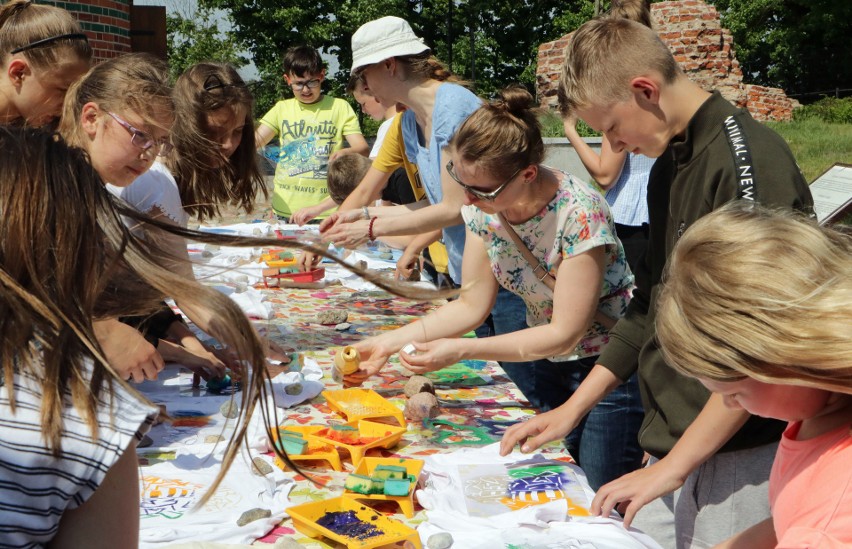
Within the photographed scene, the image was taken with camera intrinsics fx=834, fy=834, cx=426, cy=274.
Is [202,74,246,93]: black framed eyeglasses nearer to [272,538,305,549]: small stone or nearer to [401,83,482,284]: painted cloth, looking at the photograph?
[401,83,482,284]: painted cloth

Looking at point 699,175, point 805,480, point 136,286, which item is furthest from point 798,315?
point 136,286

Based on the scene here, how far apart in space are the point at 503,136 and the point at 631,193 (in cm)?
155

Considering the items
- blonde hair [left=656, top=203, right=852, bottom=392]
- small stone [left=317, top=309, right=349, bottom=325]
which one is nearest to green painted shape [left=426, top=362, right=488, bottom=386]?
small stone [left=317, top=309, right=349, bottom=325]

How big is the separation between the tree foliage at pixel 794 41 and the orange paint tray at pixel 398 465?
901 inches

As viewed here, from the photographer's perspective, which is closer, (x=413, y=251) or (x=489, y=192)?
(x=489, y=192)

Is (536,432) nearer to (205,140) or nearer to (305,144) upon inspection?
(205,140)

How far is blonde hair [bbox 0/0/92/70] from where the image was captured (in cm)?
256

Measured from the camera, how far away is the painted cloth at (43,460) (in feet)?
2.66

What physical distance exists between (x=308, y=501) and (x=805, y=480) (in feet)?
3.18

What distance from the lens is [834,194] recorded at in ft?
12.2

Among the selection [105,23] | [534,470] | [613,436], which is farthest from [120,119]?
[105,23]

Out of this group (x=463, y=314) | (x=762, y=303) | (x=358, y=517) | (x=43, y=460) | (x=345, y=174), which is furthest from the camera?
(x=345, y=174)

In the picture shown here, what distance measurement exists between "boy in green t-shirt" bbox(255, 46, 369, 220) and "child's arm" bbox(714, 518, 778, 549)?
13.4 ft

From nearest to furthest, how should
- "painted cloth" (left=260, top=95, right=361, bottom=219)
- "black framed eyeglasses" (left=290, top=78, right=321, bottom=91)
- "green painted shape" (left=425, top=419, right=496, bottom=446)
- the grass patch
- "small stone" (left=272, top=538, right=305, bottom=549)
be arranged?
"small stone" (left=272, top=538, right=305, bottom=549)
"green painted shape" (left=425, top=419, right=496, bottom=446)
"painted cloth" (left=260, top=95, right=361, bottom=219)
"black framed eyeglasses" (left=290, top=78, right=321, bottom=91)
the grass patch
